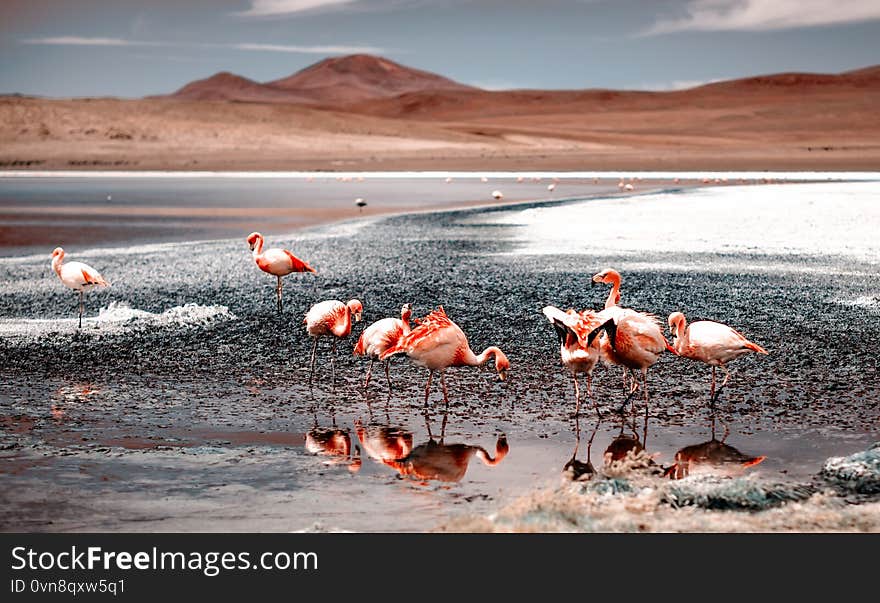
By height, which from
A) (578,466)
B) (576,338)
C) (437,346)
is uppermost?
(576,338)

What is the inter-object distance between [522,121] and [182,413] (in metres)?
141

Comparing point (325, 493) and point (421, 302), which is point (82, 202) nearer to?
point (421, 302)

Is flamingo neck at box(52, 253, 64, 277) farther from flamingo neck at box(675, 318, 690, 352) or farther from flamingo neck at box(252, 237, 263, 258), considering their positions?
flamingo neck at box(675, 318, 690, 352)

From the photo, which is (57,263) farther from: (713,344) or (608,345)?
(713,344)

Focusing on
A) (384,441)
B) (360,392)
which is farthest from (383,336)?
(384,441)

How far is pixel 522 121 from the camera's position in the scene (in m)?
146

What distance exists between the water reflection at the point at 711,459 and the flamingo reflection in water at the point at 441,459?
1214mm

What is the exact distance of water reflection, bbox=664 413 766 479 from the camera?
284 inches

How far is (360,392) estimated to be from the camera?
9.51m

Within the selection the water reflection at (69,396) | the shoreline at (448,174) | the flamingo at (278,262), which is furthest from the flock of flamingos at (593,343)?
the shoreline at (448,174)

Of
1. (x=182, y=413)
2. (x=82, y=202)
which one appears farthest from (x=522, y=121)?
(x=182, y=413)

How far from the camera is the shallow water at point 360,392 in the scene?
6781mm

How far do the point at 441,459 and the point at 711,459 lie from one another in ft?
6.18
